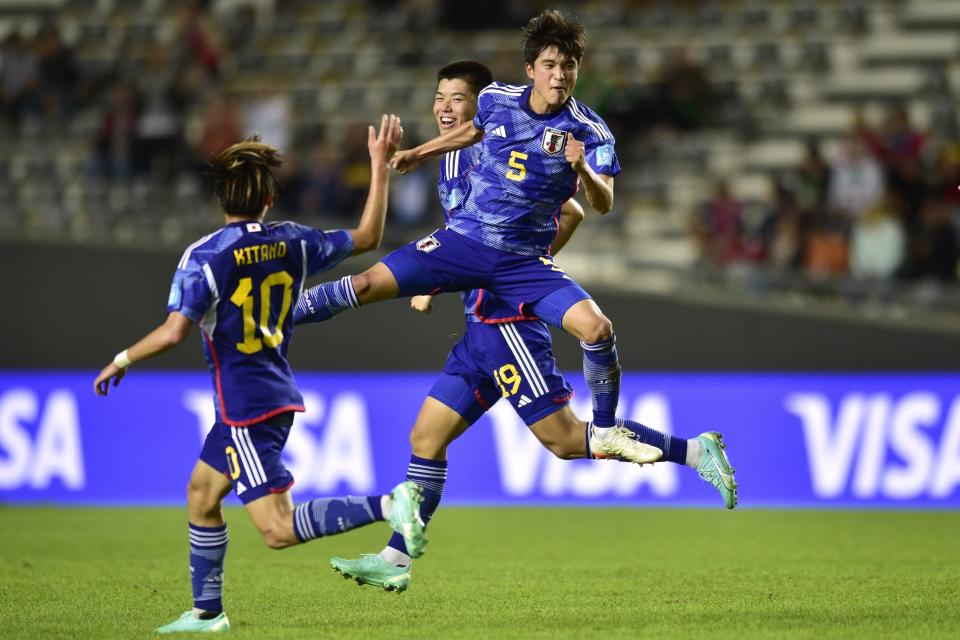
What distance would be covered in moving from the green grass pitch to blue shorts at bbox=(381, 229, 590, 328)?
1536mm

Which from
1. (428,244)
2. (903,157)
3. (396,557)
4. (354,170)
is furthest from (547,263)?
(354,170)

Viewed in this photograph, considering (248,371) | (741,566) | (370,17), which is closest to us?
(248,371)

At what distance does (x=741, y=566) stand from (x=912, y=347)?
5581mm

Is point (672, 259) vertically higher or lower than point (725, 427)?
higher

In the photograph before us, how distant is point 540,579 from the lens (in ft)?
29.0

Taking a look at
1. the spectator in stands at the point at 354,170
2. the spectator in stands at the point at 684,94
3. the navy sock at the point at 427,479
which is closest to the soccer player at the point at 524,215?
the navy sock at the point at 427,479

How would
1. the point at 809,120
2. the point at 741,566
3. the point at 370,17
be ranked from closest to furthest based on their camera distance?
1. the point at 741,566
2. the point at 809,120
3. the point at 370,17

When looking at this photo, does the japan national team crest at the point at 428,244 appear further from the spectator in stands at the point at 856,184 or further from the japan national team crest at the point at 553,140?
the spectator in stands at the point at 856,184

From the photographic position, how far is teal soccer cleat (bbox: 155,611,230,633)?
21.8ft

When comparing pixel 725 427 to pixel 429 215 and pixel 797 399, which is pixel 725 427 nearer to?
pixel 797 399

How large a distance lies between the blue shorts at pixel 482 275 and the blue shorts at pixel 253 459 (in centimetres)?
124

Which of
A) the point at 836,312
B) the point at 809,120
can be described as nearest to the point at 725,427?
the point at 836,312

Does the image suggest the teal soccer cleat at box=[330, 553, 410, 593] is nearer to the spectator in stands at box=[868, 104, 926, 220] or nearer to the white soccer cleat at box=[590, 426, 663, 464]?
the white soccer cleat at box=[590, 426, 663, 464]

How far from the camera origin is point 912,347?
14250 millimetres
